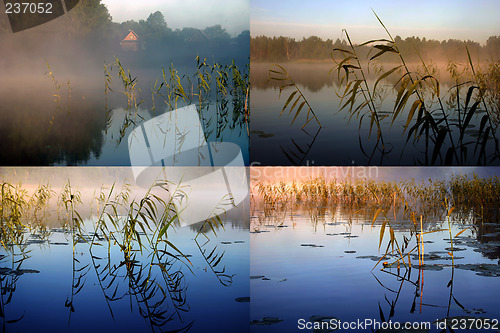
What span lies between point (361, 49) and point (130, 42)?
221 cm

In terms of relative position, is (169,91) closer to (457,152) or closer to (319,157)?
(319,157)

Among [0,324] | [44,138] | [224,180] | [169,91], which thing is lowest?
[0,324]

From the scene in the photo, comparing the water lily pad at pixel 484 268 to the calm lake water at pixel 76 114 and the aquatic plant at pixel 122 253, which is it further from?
the calm lake water at pixel 76 114

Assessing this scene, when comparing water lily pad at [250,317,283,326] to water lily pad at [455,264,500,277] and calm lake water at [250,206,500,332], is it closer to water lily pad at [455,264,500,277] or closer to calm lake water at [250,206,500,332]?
calm lake water at [250,206,500,332]

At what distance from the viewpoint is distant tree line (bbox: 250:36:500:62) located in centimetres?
535

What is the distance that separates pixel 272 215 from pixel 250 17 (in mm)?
1925

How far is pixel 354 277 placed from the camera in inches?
147

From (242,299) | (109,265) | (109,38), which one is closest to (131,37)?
(109,38)

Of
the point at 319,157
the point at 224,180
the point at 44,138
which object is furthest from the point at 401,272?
the point at 44,138

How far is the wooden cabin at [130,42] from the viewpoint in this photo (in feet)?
17.9

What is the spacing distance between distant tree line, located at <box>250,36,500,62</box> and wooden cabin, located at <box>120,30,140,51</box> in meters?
1.11

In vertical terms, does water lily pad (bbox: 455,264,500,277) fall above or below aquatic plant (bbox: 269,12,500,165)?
below

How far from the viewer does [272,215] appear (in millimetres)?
5629

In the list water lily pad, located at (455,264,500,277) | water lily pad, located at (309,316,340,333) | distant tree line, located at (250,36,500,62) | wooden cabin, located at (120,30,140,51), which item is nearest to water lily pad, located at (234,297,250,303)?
water lily pad, located at (309,316,340,333)
